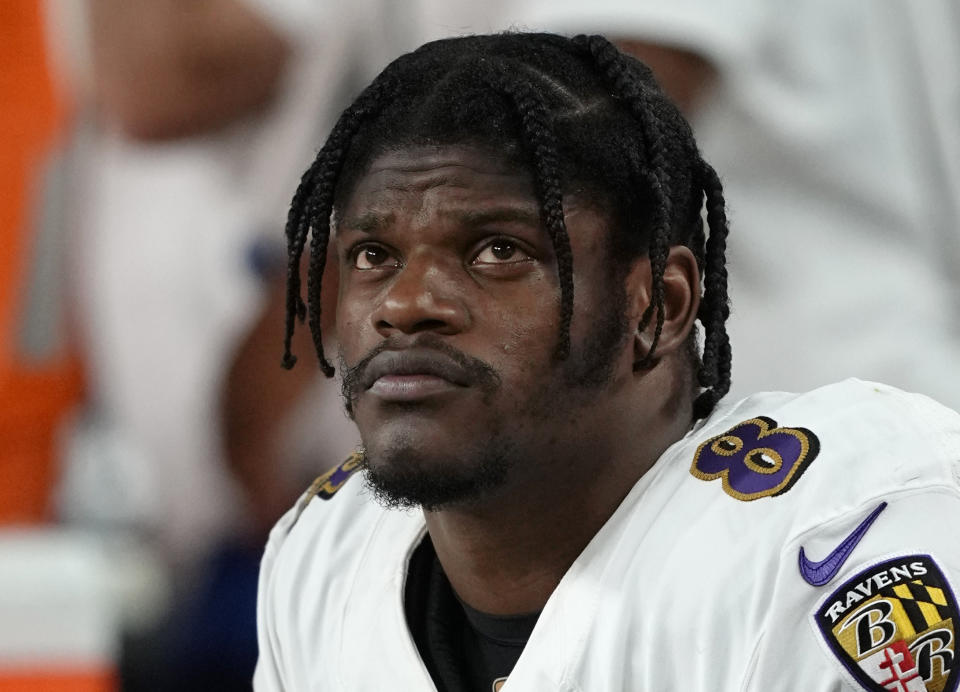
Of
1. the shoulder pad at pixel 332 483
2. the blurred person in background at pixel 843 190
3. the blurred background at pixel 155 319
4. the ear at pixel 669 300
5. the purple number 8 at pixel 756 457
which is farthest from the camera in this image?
the blurred background at pixel 155 319

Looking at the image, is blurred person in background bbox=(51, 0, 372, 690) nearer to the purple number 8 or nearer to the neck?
the neck

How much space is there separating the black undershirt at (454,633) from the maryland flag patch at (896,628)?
35cm

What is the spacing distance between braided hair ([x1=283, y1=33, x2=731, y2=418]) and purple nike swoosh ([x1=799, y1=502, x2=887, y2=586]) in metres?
0.28

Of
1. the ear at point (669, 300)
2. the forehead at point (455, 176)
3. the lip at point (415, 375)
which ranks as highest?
the forehead at point (455, 176)

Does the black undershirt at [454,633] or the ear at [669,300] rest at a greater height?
the ear at [669,300]

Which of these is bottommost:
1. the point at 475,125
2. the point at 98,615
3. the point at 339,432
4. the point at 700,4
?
the point at 98,615

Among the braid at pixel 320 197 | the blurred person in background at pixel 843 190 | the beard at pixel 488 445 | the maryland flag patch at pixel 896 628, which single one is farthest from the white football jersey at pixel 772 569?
the blurred person in background at pixel 843 190

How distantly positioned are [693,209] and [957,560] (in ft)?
1.53

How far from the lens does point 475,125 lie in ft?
4.18

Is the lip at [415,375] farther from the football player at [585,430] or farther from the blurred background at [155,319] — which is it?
the blurred background at [155,319]

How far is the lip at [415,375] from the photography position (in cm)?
123

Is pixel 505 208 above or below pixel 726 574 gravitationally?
above

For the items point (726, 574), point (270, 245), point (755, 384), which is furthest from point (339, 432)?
point (726, 574)

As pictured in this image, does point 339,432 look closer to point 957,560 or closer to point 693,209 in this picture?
point 693,209
